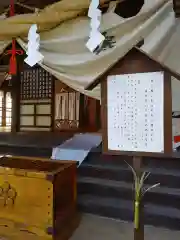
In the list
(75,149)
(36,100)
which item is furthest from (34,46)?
(36,100)

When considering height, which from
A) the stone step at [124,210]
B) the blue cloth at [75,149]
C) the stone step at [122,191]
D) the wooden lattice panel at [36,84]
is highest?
the wooden lattice panel at [36,84]

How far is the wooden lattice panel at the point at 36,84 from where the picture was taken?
15.7 feet

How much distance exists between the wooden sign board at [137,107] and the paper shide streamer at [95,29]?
726mm

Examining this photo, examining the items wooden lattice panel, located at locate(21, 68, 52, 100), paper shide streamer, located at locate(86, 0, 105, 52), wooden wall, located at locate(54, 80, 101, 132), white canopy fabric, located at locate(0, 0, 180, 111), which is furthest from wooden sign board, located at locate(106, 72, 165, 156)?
wooden wall, located at locate(54, 80, 101, 132)

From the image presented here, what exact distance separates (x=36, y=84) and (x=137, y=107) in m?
3.30

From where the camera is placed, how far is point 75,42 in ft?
9.15

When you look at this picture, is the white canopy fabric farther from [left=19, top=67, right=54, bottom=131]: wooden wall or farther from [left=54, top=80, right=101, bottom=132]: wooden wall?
[left=54, top=80, right=101, bottom=132]: wooden wall

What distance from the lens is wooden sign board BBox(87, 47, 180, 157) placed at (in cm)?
170

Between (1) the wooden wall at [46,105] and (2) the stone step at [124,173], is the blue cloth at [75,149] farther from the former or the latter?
(1) the wooden wall at [46,105]

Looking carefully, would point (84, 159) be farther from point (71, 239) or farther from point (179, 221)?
point (179, 221)

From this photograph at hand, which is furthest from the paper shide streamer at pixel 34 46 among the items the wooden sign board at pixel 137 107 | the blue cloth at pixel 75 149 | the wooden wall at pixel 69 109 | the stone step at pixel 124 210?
the wooden wall at pixel 69 109

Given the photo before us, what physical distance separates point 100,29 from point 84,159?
173cm

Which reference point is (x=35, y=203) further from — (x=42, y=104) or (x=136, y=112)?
(x=42, y=104)

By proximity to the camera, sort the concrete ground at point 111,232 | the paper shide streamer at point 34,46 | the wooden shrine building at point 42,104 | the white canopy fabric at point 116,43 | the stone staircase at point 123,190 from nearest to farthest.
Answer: the white canopy fabric at point 116,43 → the concrete ground at point 111,232 → the paper shide streamer at point 34,46 → the stone staircase at point 123,190 → the wooden shrine building at point 42,104
